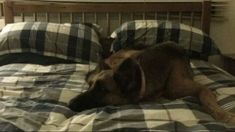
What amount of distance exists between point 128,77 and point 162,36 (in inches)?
38.0

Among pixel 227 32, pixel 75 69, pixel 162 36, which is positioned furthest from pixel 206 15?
pixel 75 69

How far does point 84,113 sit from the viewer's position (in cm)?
143

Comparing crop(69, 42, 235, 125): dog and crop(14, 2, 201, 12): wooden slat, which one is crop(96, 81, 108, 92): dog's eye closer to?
crop(69, 42, 235, 125): dog

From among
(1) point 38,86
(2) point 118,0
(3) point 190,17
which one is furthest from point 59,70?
(3) point 190,17

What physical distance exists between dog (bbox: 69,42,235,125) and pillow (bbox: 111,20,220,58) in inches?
20.4

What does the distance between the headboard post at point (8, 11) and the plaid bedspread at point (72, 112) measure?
788mm

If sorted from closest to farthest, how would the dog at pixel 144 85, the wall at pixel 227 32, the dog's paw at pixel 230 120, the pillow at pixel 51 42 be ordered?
the dog's paw at pixel 230 120
the dog at pixel 144 85
the pillow at pixel 51 42
the wall at pixel 227 32

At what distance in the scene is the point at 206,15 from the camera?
2.73 metres

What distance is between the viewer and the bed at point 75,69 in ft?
4.31

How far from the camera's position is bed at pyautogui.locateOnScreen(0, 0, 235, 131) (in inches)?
51.7

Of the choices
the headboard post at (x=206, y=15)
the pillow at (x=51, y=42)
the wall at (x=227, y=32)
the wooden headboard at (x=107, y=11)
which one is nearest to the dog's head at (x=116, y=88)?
the pillow at (x=51, y=42)

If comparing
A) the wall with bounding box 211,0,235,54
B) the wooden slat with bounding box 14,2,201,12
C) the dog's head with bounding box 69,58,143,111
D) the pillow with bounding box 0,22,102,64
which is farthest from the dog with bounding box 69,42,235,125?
the wall with bounding box 211,0,235,54

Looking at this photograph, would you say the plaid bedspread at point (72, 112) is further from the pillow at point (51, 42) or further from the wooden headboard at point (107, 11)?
the wooden headboard at point (107, 11)

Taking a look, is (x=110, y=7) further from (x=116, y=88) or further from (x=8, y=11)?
(x=116, y=88)
